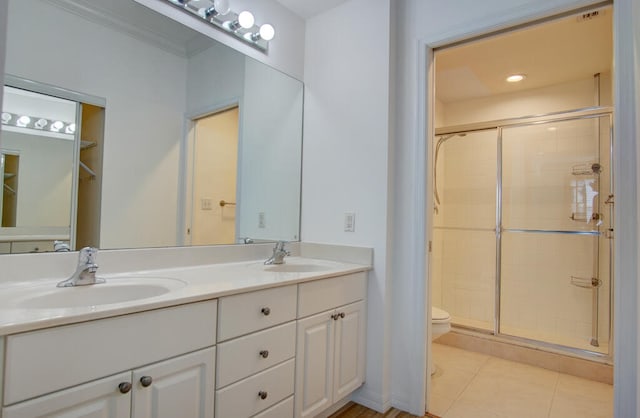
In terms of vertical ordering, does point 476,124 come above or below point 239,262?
above

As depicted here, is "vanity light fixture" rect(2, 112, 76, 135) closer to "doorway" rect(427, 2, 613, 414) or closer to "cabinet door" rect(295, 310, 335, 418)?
"cabinet door" rect(295, 310, 335, 418)

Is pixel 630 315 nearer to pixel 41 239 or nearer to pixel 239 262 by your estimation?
pixel 239 262

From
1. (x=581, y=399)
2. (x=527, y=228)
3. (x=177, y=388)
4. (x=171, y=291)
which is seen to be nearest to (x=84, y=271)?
(x=171, y=291)

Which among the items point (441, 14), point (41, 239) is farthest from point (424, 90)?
point (41, 239)

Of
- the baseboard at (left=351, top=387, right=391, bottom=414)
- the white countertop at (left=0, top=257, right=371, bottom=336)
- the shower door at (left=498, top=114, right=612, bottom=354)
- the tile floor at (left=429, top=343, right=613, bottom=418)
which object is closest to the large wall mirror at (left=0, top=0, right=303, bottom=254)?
the white countertop at (left=0, top=257, right=371, bottom=336)

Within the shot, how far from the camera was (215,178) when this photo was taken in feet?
6.20

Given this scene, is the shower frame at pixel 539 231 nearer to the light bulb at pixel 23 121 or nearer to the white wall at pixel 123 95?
the white wall at pixel 123 95

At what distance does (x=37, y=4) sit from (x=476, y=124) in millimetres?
3210

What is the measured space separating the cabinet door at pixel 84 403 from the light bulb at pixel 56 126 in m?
0.98

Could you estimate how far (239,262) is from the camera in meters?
1.94

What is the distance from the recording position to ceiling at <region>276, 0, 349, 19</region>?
214 cm

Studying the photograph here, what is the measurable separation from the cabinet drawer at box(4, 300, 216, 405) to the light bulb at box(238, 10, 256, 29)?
1.51 meters

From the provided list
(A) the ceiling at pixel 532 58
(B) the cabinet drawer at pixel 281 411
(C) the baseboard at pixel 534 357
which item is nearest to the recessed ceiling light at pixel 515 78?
(A) the ceiling at pixel 532 58

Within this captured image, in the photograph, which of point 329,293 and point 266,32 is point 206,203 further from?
point 266,32
